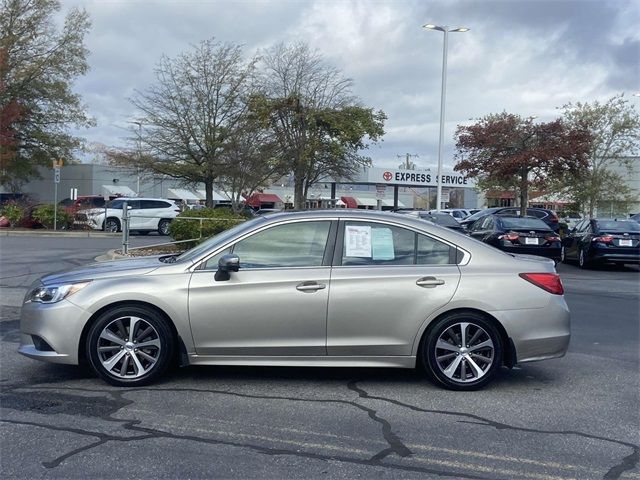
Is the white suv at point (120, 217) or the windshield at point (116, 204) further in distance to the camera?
the windshield at point (116, 204)

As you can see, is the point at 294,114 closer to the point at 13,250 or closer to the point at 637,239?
the point at 13,250

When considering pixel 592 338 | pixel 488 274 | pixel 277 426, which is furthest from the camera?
pixel 592 338

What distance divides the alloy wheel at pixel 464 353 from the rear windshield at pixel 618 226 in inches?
519

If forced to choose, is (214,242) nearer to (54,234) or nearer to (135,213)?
(54,234)

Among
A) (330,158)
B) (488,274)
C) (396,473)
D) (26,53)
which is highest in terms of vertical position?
(26,53)

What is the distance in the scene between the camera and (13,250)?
1870 centimetres

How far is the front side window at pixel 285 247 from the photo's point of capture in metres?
5.87

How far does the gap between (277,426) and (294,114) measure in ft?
74.2

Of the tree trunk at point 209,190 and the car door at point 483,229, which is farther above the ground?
the tree trunk at point 209,190

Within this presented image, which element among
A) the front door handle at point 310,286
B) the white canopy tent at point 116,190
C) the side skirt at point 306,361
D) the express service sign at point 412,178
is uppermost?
the express service sign at point 412,178

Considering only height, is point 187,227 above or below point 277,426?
above

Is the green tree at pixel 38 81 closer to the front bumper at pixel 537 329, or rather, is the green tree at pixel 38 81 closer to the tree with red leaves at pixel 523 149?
the tree with red leaves at pixel 523 149

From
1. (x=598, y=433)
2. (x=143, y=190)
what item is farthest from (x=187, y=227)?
(x=143, y=190)

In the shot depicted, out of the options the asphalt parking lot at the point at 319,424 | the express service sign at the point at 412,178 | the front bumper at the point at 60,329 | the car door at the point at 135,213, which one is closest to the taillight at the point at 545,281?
the asphalt parking lot at the point at 319,424
